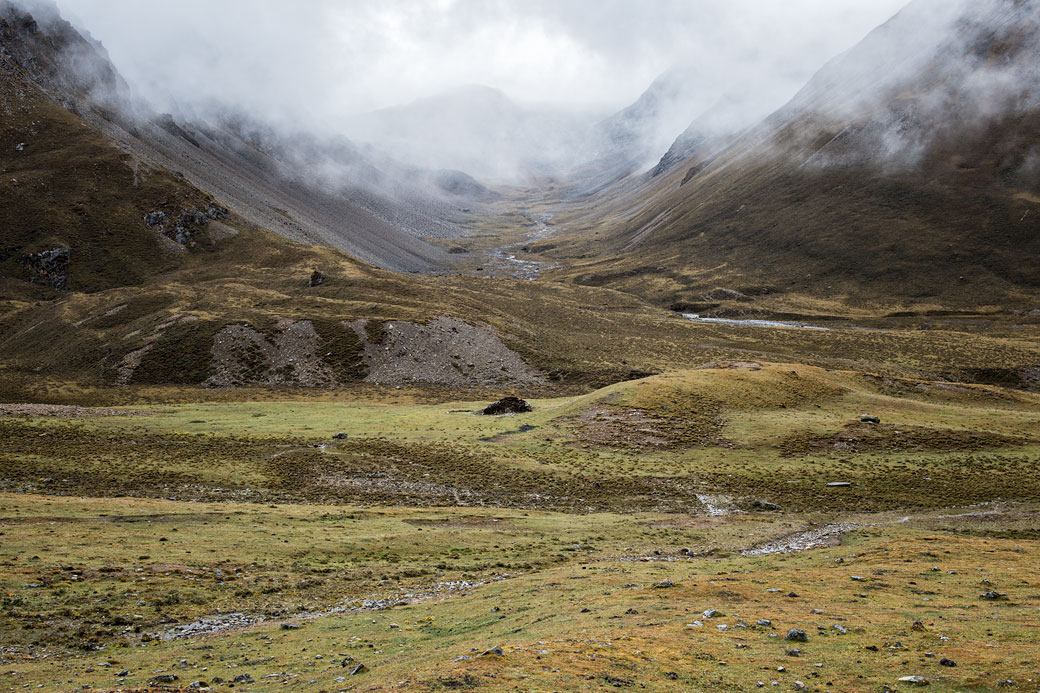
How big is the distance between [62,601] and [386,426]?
1495 inches

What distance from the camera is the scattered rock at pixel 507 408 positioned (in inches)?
2571

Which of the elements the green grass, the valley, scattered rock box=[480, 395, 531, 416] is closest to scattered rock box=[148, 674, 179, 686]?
the green grass

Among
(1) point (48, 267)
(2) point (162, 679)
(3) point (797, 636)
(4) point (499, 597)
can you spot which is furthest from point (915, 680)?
(1) point (48, 267)

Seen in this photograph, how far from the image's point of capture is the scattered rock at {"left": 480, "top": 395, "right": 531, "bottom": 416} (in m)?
65.3

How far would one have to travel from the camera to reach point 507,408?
65625 millimetres

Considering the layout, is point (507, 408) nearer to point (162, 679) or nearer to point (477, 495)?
point (477, 495)

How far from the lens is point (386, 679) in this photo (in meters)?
14.9

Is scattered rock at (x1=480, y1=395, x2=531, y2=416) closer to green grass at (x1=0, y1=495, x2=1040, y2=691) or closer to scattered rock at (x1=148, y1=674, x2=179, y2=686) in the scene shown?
green grass at (x1=0, y1=495, x2=1040, y2=691)

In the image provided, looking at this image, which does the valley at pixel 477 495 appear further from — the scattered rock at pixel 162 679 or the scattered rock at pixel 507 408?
the scattered rock at pixel 162 679

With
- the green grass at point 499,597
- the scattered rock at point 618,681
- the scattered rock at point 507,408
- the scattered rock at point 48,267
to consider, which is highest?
the scattered rock at point 48,267

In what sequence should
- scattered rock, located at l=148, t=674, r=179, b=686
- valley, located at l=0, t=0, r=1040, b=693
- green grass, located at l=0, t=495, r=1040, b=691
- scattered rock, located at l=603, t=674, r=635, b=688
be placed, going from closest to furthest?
scattered rock, located at l=603, t=674, r=635, b=688 → green grass, located at l=0, t=495, r=1040, b=691 → scattered rock, located at l=148, t=674, r=179, b=686 → valley, located at l=0, t=0, r=1040, b=693

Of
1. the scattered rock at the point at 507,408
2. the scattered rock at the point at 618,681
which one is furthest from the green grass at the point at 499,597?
the scattered rock at the point at 507,408

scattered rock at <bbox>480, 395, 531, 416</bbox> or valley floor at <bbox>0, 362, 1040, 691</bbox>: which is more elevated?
scattered rock at <bbox>480, 395, 531, 416</bbox>

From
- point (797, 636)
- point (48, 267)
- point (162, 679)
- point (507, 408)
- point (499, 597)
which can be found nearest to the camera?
point (162, 679)
